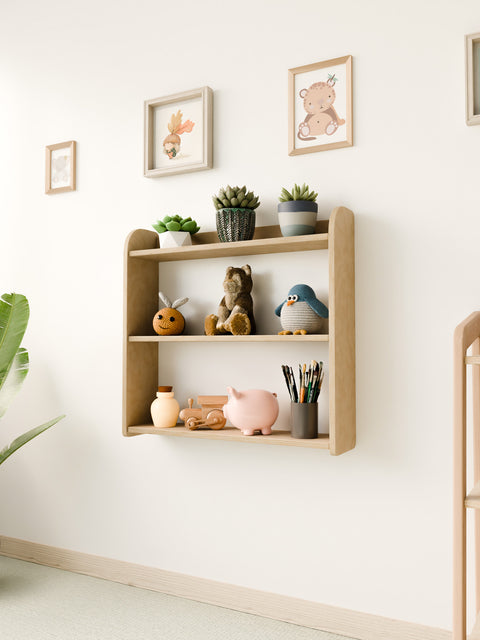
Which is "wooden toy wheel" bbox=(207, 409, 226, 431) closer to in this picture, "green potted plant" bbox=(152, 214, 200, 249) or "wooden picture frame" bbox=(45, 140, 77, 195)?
"green potted plant" bbox=(152, 214, 200, 249)

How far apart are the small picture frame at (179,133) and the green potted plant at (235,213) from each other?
24 centimetres

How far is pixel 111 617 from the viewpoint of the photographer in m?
1.86

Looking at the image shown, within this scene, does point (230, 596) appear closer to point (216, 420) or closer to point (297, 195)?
point (216, 420)

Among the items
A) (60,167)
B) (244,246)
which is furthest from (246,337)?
(60,167)

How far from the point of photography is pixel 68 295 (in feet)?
7.67

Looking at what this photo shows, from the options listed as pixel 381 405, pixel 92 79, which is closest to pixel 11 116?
pixel 92 79

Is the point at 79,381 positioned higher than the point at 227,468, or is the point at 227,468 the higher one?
the point at 79,381

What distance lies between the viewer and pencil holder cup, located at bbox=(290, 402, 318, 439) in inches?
67.2

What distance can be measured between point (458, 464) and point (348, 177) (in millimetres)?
932

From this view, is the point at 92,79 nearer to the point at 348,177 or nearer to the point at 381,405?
the point at 348,177

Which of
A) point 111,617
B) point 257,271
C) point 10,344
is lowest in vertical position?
point 111,617

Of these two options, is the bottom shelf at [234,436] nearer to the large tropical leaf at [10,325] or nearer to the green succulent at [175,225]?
the large tropical leaf at [10,325]

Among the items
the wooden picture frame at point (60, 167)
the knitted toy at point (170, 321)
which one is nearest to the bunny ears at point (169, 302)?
the knitted toy at point (170, 321)

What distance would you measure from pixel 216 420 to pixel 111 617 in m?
0.70
